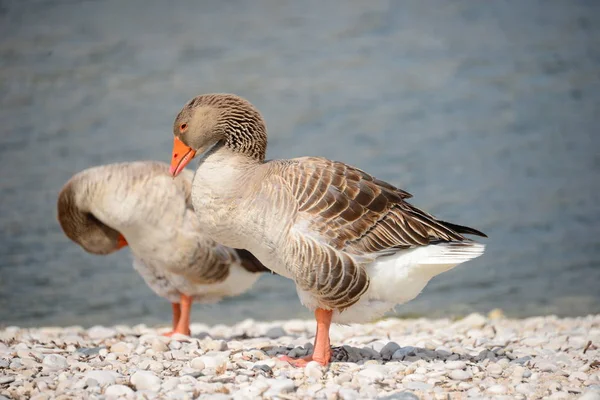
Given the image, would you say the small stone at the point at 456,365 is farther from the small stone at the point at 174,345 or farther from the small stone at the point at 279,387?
the small stone at the point at 174,345

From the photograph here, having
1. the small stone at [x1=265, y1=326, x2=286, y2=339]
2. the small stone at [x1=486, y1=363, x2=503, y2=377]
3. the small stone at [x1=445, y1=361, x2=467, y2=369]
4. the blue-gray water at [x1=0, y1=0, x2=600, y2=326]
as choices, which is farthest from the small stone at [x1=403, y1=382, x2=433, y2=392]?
the blue-gray water at [x1=0, y1=0, x2=600, y2=326]

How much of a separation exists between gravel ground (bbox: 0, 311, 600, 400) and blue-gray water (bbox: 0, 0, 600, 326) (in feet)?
12.3

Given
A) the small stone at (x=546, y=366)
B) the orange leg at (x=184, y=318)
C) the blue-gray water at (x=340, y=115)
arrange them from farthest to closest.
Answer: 1. the blue-gray water at (x=340, y=115)
2. the orange leg at (x=184, y=318)
3. the small stone at (x=546, y=366)

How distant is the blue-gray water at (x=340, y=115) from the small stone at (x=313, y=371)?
4859 millimetres

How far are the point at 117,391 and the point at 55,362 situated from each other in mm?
928

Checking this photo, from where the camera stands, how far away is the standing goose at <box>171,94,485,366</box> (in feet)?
15.7

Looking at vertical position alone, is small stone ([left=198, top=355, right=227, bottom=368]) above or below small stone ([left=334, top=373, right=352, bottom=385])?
above

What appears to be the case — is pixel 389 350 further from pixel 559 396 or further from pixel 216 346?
pixel 559 396

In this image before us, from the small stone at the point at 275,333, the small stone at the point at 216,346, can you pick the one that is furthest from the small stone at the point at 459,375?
the small stone at the point at 275,333

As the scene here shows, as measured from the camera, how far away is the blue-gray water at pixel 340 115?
34.2ft

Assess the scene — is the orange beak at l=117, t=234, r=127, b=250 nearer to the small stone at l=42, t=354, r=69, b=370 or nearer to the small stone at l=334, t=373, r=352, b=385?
the small stone at l=42, t=354, r=69, b=370

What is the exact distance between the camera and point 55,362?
16.4ft

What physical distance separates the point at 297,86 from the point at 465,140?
398 cm

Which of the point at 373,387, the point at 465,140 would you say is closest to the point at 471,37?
the point at 465,140
